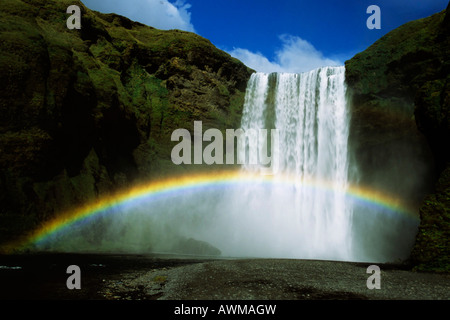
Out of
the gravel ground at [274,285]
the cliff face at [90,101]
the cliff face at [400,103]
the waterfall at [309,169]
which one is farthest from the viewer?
the waterfall at [309,169]

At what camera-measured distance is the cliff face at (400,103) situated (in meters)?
28.5

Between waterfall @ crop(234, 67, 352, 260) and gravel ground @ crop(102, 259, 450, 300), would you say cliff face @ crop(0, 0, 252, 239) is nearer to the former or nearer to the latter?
waterfall @ crop(234, 67, 352, 260)

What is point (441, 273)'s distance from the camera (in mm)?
15609

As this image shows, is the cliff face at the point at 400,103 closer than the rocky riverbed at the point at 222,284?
→ No

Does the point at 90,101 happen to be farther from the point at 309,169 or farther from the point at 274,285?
the point at 274,285

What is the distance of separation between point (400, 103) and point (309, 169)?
12320mm

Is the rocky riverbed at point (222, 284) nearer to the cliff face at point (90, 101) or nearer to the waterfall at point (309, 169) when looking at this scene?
the cliff face at point (90, 101)

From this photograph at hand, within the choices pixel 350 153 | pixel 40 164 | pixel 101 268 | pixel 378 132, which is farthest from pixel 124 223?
pixel 378 132

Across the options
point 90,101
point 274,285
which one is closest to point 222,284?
point 274,285

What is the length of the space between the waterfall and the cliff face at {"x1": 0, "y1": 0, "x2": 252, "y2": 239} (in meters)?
9.03

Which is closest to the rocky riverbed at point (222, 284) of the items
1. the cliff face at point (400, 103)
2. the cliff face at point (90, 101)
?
the cliff face at point (90, 101)

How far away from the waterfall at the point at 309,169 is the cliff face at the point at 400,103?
2.27m

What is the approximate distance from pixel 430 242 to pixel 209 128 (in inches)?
1244
